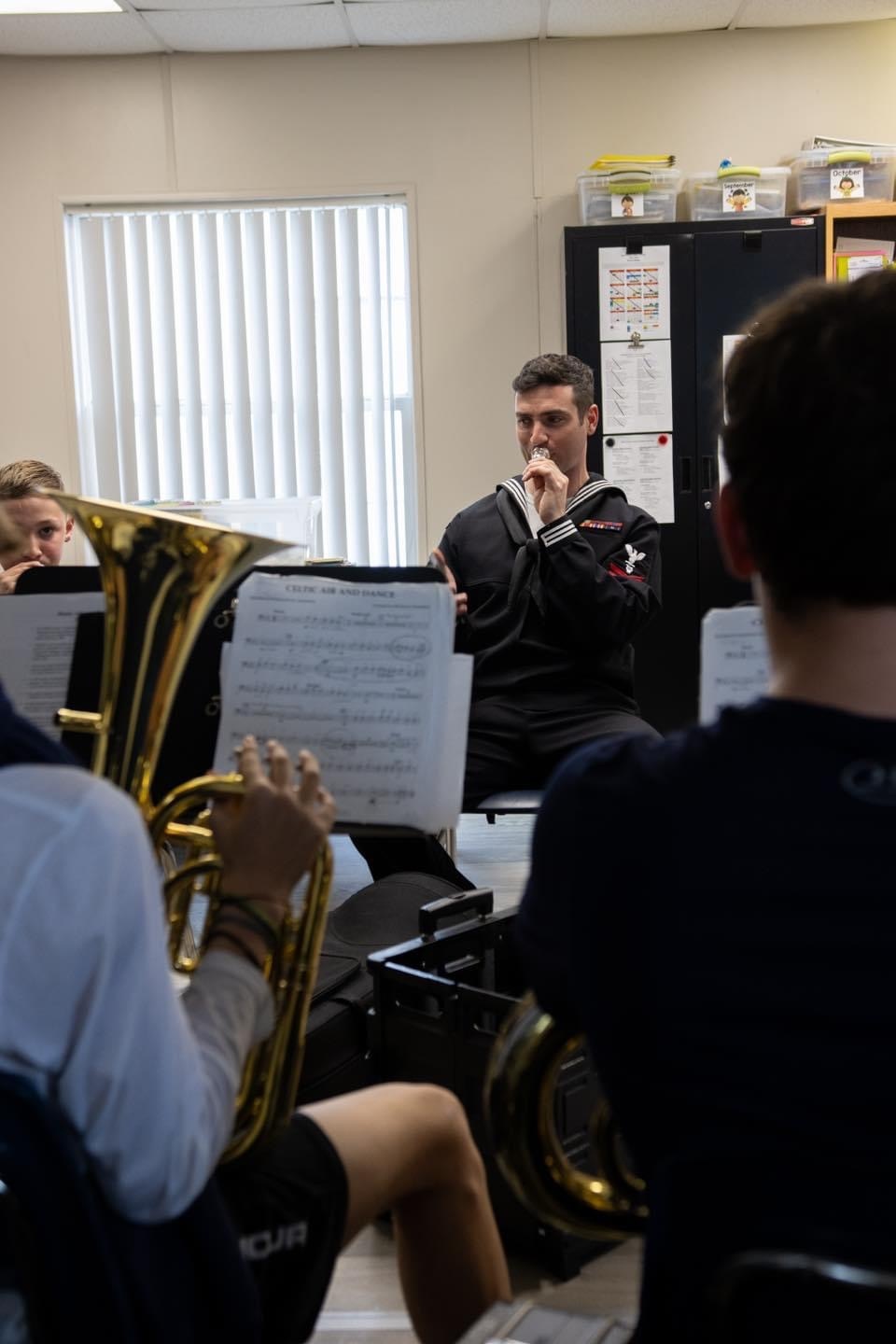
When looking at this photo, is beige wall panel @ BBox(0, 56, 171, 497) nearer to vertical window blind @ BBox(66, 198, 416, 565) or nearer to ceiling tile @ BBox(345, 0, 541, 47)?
vertical window blind @ BBox(66, 198, 416, 565)

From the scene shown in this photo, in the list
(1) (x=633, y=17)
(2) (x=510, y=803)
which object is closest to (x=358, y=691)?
(2) (x=510, y=803)

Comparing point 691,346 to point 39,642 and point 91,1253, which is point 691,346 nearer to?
point 39,642

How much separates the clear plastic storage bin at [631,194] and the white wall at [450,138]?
0.86 feet

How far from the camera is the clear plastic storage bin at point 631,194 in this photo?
4.48 metres

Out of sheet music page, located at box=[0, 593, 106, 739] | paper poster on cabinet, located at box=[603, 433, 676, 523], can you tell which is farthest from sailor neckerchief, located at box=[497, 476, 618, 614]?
sheet music page, located at box=[0, 593, 106, 739]

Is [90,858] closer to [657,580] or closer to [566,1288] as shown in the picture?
[566,1288]

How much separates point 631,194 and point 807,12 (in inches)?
35.5

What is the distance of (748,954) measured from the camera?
0.72 metres

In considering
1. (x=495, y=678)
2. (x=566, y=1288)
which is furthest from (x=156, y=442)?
(x=566, y=1288)

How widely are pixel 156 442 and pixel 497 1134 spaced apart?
4.38 metres

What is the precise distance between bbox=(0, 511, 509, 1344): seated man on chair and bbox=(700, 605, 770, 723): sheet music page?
48cm

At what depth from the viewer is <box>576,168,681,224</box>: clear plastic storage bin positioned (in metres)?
4.48

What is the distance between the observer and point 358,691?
1.43 m

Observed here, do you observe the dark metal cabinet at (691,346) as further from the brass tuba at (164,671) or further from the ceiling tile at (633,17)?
the brass tuba at (164,671)
